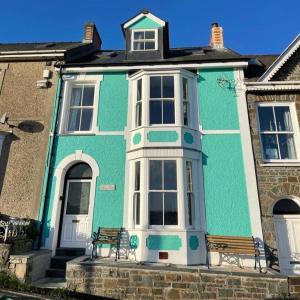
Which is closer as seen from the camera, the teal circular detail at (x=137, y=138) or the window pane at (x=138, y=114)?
the teal circular detail at (x=137, y=138)

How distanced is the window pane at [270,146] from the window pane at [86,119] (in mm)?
6320

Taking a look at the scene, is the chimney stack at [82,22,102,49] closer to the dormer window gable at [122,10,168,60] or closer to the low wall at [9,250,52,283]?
the dormer window gable at [122,10,168,60]

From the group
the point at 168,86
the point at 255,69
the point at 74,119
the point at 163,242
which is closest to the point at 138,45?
the point at 168,86

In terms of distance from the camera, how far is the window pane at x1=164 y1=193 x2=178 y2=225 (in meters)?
8.31

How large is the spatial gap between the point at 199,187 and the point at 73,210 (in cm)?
429

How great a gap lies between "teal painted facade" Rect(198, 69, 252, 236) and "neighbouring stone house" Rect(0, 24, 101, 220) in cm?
554

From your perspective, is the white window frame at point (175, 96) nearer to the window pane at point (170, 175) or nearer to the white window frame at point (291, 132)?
the window pane at point (170, 175)

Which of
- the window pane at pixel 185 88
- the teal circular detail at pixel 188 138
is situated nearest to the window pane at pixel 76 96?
the window pane at pixel 185 88

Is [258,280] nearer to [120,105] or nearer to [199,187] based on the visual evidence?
[199,187]

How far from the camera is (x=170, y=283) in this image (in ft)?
21.9

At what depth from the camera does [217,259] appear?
8.10 m

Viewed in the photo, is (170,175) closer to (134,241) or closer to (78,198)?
(134,241)

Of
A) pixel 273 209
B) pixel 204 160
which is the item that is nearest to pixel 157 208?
pixel 204 160

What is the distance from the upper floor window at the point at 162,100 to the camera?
958 cm
